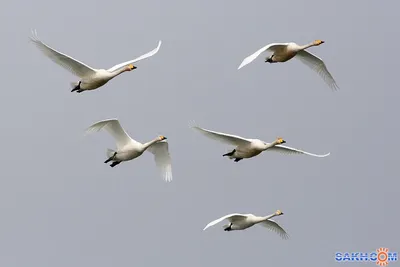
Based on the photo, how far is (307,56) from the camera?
5522 centimetres

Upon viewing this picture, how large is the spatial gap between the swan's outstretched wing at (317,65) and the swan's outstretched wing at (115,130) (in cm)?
818

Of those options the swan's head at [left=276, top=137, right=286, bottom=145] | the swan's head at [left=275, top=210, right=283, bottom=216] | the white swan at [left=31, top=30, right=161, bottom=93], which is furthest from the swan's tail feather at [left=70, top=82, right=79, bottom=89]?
the swan's head at [left=275, top=210, right=283, bottom=216]

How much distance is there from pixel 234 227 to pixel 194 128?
239 inches

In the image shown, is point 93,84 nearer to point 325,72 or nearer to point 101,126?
point 101,126

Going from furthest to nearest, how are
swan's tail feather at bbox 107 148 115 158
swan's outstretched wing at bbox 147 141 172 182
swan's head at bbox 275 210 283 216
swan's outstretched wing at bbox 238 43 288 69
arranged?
1. swan's head at bbox 275 210 283 216
2. swan's outstretched wing at bbox 147 141 172 182
3. swan's tail feather at bbox 107 148 115 158
4. swan's outstretched wing at bbox 238 43 288 69

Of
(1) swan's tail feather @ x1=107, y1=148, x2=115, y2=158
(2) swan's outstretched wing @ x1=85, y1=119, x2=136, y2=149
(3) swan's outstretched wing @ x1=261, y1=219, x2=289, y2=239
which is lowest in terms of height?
(3) swan's outstretched wing @ x1=261, y1=219, x2=289, y2=239

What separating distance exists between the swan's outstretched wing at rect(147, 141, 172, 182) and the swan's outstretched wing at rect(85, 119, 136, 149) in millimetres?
2560

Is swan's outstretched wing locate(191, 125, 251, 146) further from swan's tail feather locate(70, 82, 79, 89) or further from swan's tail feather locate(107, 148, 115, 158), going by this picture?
swan's tail feather locate(70, 82, 79, 89)

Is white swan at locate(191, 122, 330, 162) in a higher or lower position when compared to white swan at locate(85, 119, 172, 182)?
lower

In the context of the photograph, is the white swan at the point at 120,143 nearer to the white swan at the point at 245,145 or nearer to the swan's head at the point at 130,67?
the swan's head at the point at 130,67

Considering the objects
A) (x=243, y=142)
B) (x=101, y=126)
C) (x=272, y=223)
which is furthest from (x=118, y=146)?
(x=272, y=223)

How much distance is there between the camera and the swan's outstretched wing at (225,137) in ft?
166

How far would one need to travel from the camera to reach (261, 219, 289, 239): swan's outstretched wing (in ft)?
185

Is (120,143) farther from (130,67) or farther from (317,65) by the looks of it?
(317,65)
